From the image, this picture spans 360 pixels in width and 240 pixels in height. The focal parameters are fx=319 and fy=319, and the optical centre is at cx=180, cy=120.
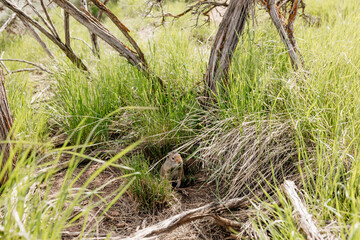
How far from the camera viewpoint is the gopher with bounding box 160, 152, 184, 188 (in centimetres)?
164

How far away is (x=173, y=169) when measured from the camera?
168cm

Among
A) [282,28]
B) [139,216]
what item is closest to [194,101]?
[282,28]

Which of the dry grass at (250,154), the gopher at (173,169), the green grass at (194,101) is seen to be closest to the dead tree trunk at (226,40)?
the green grass at (194,101)

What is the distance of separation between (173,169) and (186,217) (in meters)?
0.39

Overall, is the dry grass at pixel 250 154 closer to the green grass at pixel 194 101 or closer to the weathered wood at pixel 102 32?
the green grass at pixel 194 101

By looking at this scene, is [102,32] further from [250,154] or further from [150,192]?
[250,154]

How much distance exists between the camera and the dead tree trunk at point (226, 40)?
180 centimetres

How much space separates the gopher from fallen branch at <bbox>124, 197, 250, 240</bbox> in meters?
0.29

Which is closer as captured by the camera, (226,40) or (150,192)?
(150,192)

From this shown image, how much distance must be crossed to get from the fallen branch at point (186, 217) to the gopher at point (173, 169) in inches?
11.4

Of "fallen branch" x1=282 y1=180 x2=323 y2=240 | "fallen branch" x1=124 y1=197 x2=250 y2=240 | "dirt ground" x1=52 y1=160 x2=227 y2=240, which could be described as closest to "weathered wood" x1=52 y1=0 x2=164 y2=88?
"dirt ground" x1=52 y1=160 x2=227 y2=240

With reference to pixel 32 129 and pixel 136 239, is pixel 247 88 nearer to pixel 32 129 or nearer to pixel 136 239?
pixel 136 239

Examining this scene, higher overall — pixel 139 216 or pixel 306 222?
pixel 306 222

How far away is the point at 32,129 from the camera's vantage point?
1903 mm
